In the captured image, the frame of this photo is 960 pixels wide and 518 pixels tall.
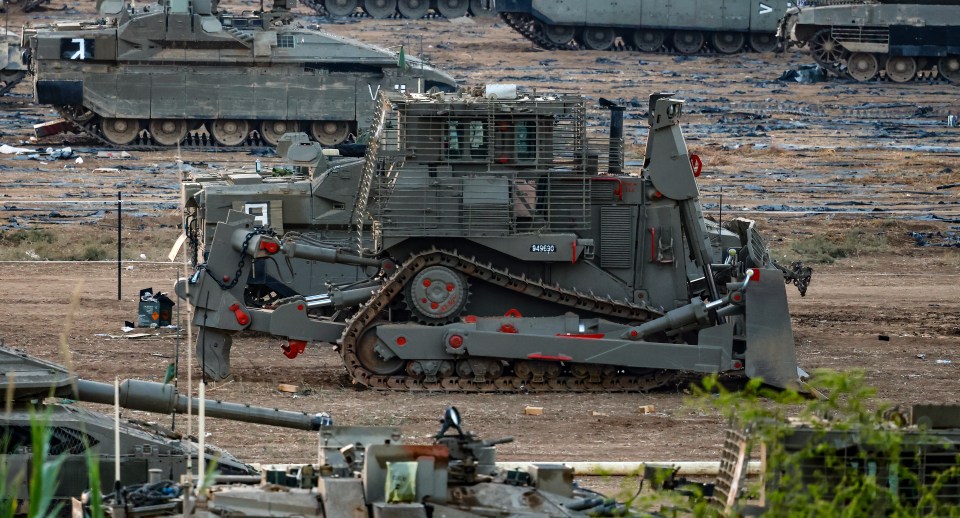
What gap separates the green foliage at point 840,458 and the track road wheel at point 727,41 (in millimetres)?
44624

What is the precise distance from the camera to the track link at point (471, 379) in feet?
65.6

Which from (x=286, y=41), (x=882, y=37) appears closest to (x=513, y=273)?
(x=286, y=41)

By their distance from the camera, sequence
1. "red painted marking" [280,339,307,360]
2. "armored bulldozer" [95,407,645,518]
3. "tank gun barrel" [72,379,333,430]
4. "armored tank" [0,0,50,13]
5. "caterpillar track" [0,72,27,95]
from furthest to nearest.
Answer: "armored tank" [0,0,50,13], "caterpillar track" [0,72,27,95], "red painted marking" [280,339,307,360], "tank gun barrel" [72,379,333,430], "armored bulldozer" [95,407,645,518]

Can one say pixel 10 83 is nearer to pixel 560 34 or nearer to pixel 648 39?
pixel 560 34

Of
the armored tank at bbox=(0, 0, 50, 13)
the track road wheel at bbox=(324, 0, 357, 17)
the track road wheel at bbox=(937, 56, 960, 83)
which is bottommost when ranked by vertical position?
the track road wheel at bbox=(937, 56, 960, 83)

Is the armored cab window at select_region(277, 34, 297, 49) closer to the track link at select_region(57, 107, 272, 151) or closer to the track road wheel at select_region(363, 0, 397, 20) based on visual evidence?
the track link at select_region(57, 107, 272, 151)

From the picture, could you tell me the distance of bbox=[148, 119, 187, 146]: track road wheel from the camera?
41875 mm

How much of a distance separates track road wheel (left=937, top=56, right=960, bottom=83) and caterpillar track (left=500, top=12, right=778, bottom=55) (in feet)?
19.2

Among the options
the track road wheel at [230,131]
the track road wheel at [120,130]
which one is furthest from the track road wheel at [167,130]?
the track road wheel at [230,131]

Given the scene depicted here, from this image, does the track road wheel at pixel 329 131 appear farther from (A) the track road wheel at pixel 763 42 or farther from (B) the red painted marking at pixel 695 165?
(B) the red painted marking at pixel 695 165

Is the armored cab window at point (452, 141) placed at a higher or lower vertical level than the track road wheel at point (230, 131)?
higher

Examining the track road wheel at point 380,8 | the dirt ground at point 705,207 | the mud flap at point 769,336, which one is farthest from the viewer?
the track road wheel at point 380,8

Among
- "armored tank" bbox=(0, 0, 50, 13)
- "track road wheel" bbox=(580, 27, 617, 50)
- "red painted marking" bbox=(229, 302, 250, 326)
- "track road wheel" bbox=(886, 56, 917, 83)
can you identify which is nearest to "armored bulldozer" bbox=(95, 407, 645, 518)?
"red painted marking" bbox=(229, 302, 250, 326)

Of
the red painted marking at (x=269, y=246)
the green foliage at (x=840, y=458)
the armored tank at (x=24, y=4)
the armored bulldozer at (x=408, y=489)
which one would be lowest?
the armored bulldozer at (x=408, y=489)
